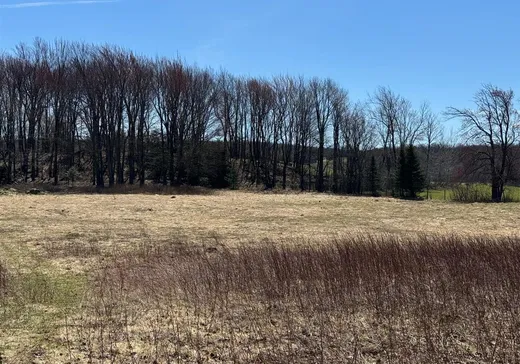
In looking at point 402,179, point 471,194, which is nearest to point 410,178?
point 402,179

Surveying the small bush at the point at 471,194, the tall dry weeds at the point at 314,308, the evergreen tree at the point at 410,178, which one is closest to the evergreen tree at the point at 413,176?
the evergreen tree at the point at 410,178

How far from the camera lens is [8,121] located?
169ft

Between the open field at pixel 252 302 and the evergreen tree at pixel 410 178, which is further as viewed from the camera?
the evergreen tree at pixel 410 178

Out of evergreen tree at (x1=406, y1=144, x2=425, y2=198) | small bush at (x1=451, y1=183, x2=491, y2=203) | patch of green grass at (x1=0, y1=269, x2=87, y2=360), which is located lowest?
patch of green grass at (x1=0, y1=269, x2=87, y2=360)

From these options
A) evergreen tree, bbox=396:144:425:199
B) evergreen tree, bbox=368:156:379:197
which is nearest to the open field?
evergreen tree, bbox=396:144:425:199

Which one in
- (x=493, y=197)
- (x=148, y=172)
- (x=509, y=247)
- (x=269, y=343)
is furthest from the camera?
(x=148, y=172)

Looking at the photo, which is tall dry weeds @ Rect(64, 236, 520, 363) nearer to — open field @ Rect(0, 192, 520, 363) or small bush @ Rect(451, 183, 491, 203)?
open field @ Rect(0, 192, 520, 363)

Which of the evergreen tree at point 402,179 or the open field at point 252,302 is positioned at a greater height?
the evergreen tree at point 402,179

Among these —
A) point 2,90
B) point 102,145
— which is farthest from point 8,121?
point 102,145

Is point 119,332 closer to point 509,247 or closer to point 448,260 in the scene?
point 448,260

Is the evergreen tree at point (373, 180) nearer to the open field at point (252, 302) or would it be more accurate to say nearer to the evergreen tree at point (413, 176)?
the evergreen tree at point (413, 176)

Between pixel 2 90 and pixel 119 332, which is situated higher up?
pixel 2 90

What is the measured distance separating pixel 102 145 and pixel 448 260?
4634cm

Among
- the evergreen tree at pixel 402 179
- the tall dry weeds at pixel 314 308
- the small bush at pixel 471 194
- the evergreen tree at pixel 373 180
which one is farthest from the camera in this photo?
the evergreen tree at pixel 373 180
